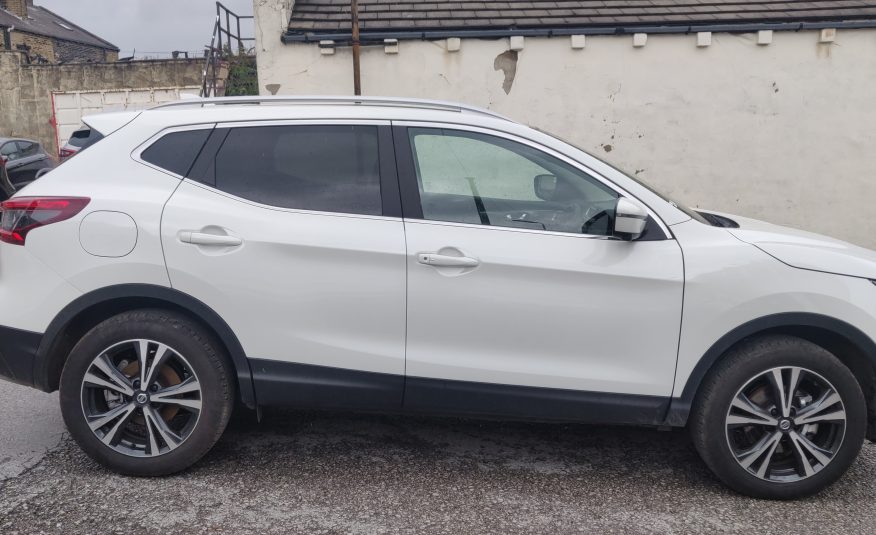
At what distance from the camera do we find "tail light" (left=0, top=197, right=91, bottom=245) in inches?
138

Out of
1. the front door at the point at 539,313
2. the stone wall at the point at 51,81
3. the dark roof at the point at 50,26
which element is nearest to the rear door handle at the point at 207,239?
the front door at the point at 539,313

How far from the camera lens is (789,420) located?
3.45m

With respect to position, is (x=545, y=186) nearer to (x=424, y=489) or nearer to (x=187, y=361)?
(x=424, y=489)

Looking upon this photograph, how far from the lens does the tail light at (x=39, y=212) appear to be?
11.5 feet

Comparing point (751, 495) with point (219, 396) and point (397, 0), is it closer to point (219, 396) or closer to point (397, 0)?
point (219, 396)

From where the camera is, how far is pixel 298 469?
3.77m

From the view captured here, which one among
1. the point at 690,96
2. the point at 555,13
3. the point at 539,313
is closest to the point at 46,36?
the point at 555,13

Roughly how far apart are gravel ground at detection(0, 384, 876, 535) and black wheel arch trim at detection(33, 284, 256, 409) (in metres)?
0.49

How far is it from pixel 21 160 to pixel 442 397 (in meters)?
14.3

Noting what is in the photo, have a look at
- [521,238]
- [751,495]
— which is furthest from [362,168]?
[751,495]

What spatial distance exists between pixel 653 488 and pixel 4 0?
38.6 m

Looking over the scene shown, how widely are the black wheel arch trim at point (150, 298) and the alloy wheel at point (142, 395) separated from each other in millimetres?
207

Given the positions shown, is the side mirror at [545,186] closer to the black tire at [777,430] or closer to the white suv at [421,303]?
the white suv at [421,303]

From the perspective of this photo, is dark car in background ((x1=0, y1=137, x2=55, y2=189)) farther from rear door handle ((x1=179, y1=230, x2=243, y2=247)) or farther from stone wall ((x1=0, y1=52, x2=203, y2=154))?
rear door handle ((x1=179, y1=230, x2=243, y2=247))
